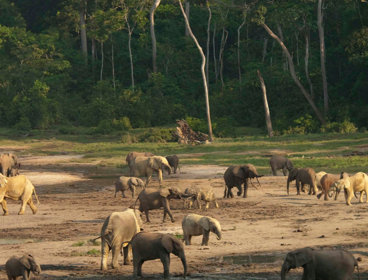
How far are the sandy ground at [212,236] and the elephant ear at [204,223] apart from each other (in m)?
0.39

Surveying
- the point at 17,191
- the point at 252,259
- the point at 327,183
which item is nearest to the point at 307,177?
the point at 327,183

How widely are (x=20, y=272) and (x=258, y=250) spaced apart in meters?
4.99

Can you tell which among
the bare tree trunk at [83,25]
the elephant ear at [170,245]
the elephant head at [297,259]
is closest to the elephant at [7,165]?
the elephant ear at [170,245]

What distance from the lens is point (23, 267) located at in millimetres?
12656

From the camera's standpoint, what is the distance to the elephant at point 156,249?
13.3 metres

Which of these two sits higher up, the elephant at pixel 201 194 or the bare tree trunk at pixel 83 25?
the bare tree trunk at pixel 83 25

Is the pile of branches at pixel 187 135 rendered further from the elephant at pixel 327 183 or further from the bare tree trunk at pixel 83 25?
the elephant at pixel 327 183

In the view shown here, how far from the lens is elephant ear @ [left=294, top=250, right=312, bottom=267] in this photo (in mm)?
11523

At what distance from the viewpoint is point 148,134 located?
4981 centimetres

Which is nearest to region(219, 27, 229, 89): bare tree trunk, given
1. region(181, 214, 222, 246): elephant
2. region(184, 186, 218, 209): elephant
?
region(184, 186, 218, 209): elephant

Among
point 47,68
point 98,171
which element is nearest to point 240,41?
point 47,68

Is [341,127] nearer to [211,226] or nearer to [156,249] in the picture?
[211,226]

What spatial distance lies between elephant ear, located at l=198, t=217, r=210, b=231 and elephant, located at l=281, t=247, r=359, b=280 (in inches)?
195

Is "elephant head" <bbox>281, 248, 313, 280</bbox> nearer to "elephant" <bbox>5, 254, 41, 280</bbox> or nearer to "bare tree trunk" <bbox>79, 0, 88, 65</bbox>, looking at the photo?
"elephant" <bbox>5, 254, 41, 280</bbox>
